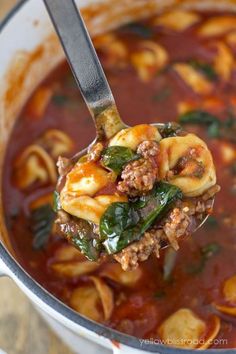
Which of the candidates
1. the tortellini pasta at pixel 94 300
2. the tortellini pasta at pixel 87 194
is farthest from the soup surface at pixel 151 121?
the tortellini pasta at pixel 87 194

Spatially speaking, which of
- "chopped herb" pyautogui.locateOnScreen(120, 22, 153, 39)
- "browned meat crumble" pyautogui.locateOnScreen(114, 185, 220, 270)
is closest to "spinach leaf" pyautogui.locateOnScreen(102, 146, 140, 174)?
"browned meat crumble" pyautogui.locateOnScreen(114, 185, 220, 270)

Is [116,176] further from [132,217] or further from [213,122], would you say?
[213,122]

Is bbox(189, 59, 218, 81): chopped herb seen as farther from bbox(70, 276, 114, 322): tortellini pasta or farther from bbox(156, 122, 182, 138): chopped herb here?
bbox(70, 276, 114, 322): tortellini pasta

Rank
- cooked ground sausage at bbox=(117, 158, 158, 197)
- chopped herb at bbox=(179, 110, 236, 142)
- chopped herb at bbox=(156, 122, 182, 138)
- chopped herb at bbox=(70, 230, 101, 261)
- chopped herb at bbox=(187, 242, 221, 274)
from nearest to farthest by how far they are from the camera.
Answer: cooked ground sausage at bbox=(117, 158, 158, 197)
chopped herb at bbox=(70, 230, 101, 261)
chopped herb at bbox=(156, 122, 182, 138)
chopped herb at bbox=(187, 242, 221, 274)
chopped herb at bbox=(179, 110, 236, 142)

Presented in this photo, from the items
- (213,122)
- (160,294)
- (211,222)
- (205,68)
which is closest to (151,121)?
(213,122)

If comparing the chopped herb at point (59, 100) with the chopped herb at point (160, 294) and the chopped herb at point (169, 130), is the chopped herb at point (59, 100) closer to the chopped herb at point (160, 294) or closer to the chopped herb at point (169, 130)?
the chopped herb at point (169, 130)

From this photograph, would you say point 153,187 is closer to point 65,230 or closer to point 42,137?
point 65,230
